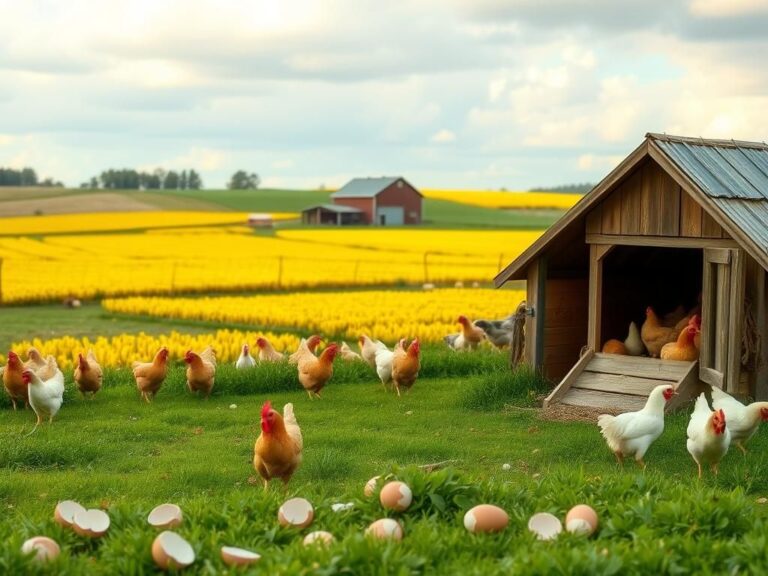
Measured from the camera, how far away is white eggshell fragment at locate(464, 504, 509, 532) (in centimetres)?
746

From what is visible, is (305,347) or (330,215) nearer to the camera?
(305,347)

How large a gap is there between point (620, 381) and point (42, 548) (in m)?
9.01

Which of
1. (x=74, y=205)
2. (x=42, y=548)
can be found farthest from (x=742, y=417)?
(x=74, y=205)

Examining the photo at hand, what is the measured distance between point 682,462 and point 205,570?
630cm

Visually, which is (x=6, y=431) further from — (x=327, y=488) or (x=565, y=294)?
Result: (x=565, y=294)

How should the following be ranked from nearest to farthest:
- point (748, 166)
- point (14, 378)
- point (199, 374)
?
point (14, 378) < point (748, 166) < point (199, 374)

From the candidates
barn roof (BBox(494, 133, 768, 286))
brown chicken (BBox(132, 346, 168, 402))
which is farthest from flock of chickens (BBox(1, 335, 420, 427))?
barn roof (BBox(494, 133, 768, 286))

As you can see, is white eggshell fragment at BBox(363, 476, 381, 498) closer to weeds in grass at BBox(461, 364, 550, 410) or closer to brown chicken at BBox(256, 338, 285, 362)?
weeds in grass at BBox(461, 364, 550, 410)

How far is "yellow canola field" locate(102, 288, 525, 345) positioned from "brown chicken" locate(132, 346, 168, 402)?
30.0ft

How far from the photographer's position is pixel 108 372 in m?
17.4

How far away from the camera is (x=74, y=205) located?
9056 centimetres

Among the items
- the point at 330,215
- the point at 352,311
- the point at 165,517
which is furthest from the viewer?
the point at 330,215

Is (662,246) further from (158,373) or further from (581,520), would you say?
(581,520)

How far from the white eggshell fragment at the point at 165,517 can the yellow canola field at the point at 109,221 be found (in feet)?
207
